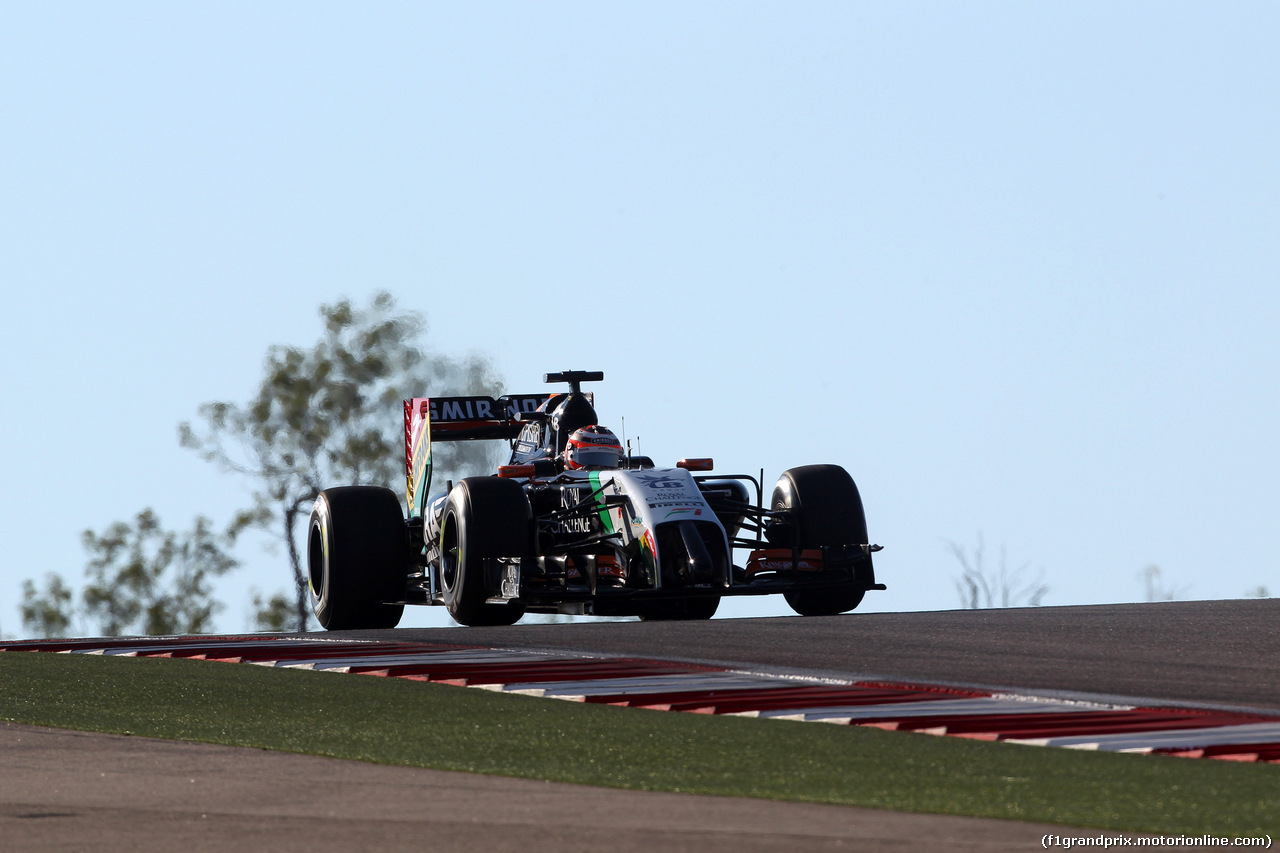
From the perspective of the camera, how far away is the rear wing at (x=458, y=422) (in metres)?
19.1

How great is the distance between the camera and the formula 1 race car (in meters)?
15.6

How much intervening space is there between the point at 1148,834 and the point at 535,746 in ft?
10.5

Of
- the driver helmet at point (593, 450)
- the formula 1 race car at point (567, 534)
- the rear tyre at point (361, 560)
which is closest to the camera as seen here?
the formula 1 race car at point (567, 534)

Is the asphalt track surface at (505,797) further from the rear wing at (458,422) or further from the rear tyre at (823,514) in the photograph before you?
the rear wing at (458,422)

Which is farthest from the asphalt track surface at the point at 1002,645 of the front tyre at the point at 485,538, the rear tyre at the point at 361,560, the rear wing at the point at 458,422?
the rear wing at the point at 458,422

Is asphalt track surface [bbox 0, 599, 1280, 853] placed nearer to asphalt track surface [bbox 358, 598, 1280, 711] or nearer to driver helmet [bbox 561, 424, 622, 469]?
asphalt track surface [bbox 358, 598, 1280, 711]

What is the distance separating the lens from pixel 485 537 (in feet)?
52.0

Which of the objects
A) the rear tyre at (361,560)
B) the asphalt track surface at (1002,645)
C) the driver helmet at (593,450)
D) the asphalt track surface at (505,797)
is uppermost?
the driver helmet at (593,450)

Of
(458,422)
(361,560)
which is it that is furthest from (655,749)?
(458,422)

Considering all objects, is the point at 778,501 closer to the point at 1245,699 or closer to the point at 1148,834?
the point at 1245,699

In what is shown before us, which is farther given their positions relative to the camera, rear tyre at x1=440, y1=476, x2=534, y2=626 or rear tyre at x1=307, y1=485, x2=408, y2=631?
rear tyre at x1=307, y1=485, x2=408, y2=631

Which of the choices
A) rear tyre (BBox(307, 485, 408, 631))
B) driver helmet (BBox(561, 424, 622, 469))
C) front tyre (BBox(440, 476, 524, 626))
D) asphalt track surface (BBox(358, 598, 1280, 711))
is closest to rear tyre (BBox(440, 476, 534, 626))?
front tyre (BBox(440, 476, 524, 626))

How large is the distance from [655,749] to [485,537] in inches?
309

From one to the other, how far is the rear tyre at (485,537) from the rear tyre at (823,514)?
273 centimetres
